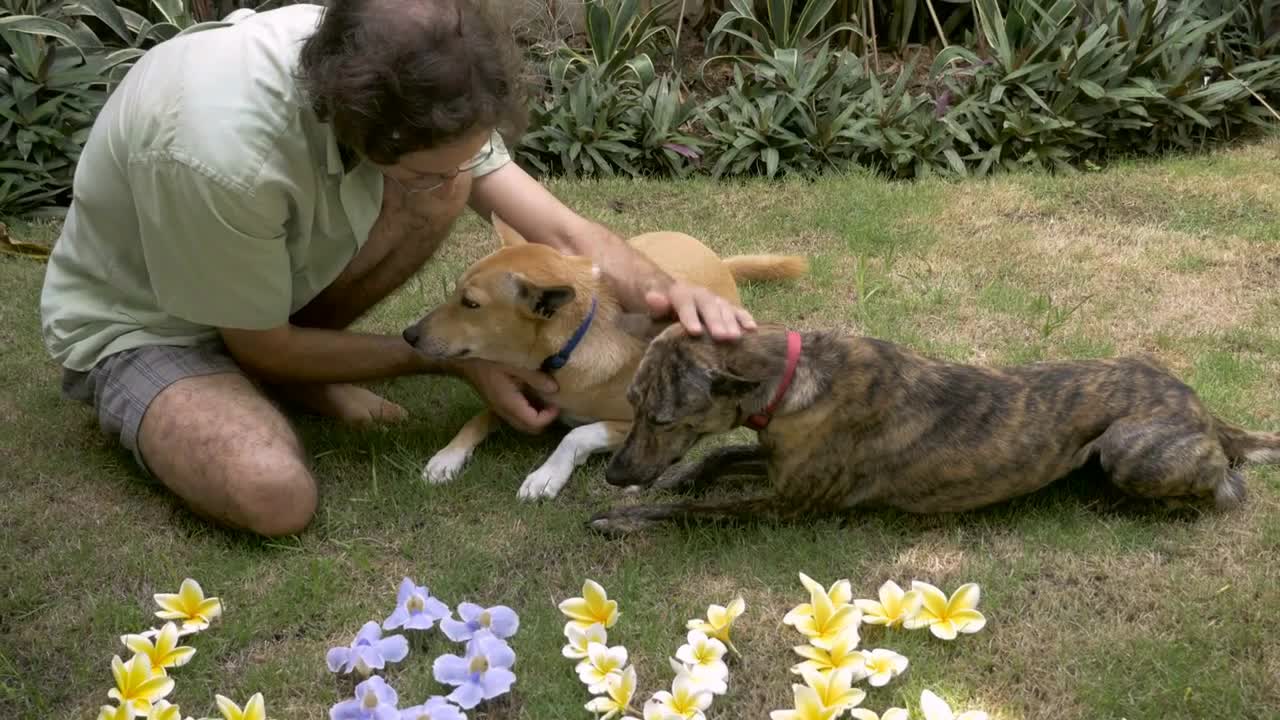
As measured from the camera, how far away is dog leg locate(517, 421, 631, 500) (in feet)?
14.1

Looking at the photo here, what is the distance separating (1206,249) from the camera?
6.25m

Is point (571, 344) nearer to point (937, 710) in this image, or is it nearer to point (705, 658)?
point (705, 658)

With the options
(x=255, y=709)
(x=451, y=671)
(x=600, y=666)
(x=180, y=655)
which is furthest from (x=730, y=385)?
(x=180, y=655)

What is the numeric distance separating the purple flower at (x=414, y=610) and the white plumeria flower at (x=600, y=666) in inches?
18.5

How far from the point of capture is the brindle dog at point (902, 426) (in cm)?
376

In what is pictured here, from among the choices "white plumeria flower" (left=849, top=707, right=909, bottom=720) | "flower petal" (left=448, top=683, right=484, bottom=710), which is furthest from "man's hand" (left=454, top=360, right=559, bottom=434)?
"white plumeria flower" (left=849, top=707, right=909, bottom=720)

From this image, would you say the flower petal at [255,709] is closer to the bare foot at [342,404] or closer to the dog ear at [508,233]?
the bare foot at [342,404]

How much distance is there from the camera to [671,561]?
12.7 feet

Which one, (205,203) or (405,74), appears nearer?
(405,74)

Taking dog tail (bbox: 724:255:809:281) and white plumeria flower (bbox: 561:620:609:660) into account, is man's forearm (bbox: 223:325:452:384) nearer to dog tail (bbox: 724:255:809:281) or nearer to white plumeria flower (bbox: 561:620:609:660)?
white plumeria flower (bbox: 561:620:609:660)

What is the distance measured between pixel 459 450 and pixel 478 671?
4.57ft

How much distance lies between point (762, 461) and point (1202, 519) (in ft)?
4.71

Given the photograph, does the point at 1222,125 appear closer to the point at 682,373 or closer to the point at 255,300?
the point at 682,373

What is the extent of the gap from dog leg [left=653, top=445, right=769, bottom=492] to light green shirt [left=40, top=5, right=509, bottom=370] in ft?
4.49
